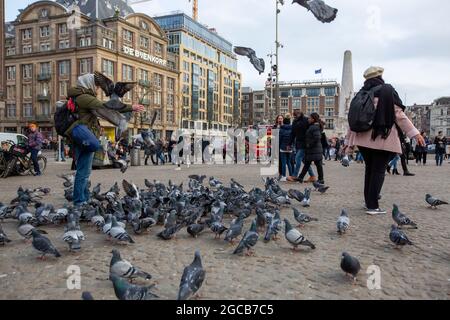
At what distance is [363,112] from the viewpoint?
5949 millimetres

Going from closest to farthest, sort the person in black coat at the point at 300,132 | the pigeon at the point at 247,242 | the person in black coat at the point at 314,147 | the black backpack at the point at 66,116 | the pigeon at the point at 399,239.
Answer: the pigeon at the point at 247,242
the pigeon at the point at 399,239
the black backpack at the point at 66,116
the person in black coat at the point at 314,147
the person in black coat at the point at 300,132

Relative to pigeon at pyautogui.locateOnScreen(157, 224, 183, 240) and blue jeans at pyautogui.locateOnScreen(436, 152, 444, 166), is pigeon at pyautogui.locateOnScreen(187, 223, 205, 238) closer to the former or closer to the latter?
pigeon at pyautogui.locateOnScreen(157, 224, 183, 240)

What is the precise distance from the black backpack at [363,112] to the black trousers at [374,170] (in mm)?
431

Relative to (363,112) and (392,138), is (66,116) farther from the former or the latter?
(392,138)

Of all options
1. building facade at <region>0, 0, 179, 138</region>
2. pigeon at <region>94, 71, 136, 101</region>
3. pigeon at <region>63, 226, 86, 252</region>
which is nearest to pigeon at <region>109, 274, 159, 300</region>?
pigeon at <region>63, 226, 86, 252</region>

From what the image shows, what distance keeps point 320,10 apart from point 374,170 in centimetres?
1275

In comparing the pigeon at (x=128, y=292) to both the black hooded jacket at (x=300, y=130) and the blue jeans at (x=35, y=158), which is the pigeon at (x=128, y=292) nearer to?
the black hooded jacket at (x=300, y=130)

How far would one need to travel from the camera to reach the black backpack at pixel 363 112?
592 cm

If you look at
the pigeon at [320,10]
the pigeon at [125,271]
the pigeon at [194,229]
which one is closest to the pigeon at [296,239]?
the pigeon at [194,229]

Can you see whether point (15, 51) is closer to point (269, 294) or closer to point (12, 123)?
point (12, 123)

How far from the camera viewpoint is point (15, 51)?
6831 cm
